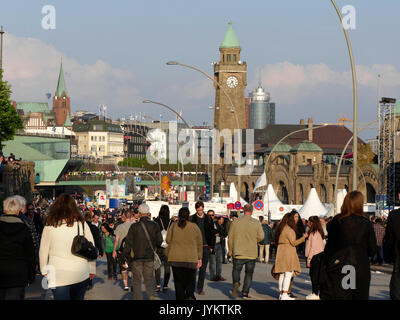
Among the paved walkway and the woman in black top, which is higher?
the woman in black top

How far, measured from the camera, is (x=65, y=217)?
33.2 ft

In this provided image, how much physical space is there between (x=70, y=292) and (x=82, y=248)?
51cm

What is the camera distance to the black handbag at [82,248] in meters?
10.0

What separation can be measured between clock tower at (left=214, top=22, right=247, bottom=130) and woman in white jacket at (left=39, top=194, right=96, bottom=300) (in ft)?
464

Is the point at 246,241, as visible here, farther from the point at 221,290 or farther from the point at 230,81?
the point at 230,81

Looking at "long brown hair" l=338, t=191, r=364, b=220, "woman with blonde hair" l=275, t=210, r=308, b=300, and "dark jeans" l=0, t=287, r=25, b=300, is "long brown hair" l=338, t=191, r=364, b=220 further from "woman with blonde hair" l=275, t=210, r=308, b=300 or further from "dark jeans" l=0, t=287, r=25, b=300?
"woman with blonde hair" l=275, t=210, r=308, b=300

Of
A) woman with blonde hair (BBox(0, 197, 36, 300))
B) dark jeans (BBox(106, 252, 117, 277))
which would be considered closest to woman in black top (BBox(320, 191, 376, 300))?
woman with blonde hair (BBox(0, 197, 36, 300))

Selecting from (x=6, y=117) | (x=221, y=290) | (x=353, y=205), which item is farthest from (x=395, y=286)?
(x=6, y=117)

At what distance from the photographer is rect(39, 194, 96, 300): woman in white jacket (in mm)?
9969

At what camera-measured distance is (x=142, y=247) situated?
14.0 metres

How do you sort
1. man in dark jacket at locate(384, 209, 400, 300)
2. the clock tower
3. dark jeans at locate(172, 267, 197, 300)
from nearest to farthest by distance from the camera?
man in dark jacket at locate(384, 209, 400, 300), dark jeans at locate(172, 267, 197, 300), the clock tower

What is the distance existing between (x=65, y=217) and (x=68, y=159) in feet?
388
